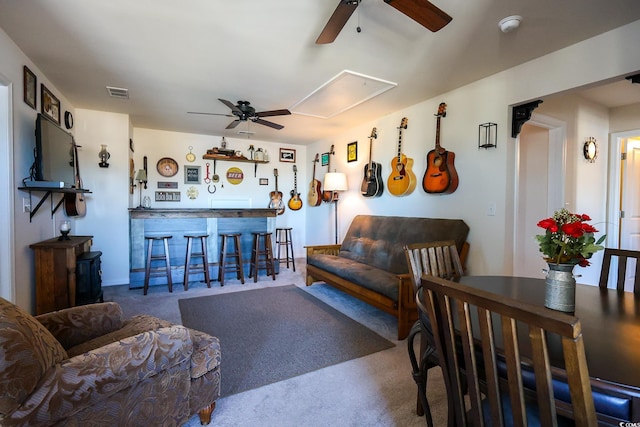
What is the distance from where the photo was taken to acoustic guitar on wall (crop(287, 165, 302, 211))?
6.33m

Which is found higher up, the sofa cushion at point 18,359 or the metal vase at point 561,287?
the metal vase at point 561,287

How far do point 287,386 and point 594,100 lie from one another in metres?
4.51

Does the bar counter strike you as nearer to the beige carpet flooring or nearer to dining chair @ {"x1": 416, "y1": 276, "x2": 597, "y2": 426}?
the beige carpet flooring

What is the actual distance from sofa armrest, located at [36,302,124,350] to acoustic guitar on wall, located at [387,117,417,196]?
3126 mm

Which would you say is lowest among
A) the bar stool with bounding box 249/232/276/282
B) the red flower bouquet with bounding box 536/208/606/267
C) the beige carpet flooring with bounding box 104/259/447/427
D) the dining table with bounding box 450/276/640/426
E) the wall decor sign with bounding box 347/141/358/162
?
the beige carpet flooring with bounding box 104/259/447/427

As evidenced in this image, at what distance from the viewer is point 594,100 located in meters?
3.59

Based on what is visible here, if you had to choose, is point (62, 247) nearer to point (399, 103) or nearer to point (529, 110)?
point (399, 103)

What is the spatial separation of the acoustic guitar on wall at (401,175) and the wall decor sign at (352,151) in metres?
0.95

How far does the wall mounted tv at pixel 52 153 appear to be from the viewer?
2578 mm

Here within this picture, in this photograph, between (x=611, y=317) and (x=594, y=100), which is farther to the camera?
(x=594, y=100)

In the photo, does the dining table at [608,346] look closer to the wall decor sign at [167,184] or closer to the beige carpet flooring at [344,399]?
the beige carpet flooring at [344,399]

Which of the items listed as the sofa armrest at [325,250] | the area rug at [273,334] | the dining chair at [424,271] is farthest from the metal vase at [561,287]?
the sofa armrest at [325,250]

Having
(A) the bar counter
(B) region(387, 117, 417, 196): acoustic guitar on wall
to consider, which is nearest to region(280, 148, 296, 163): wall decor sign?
(A) the bar counter

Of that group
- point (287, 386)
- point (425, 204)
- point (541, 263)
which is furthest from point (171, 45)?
point (541, 263)
